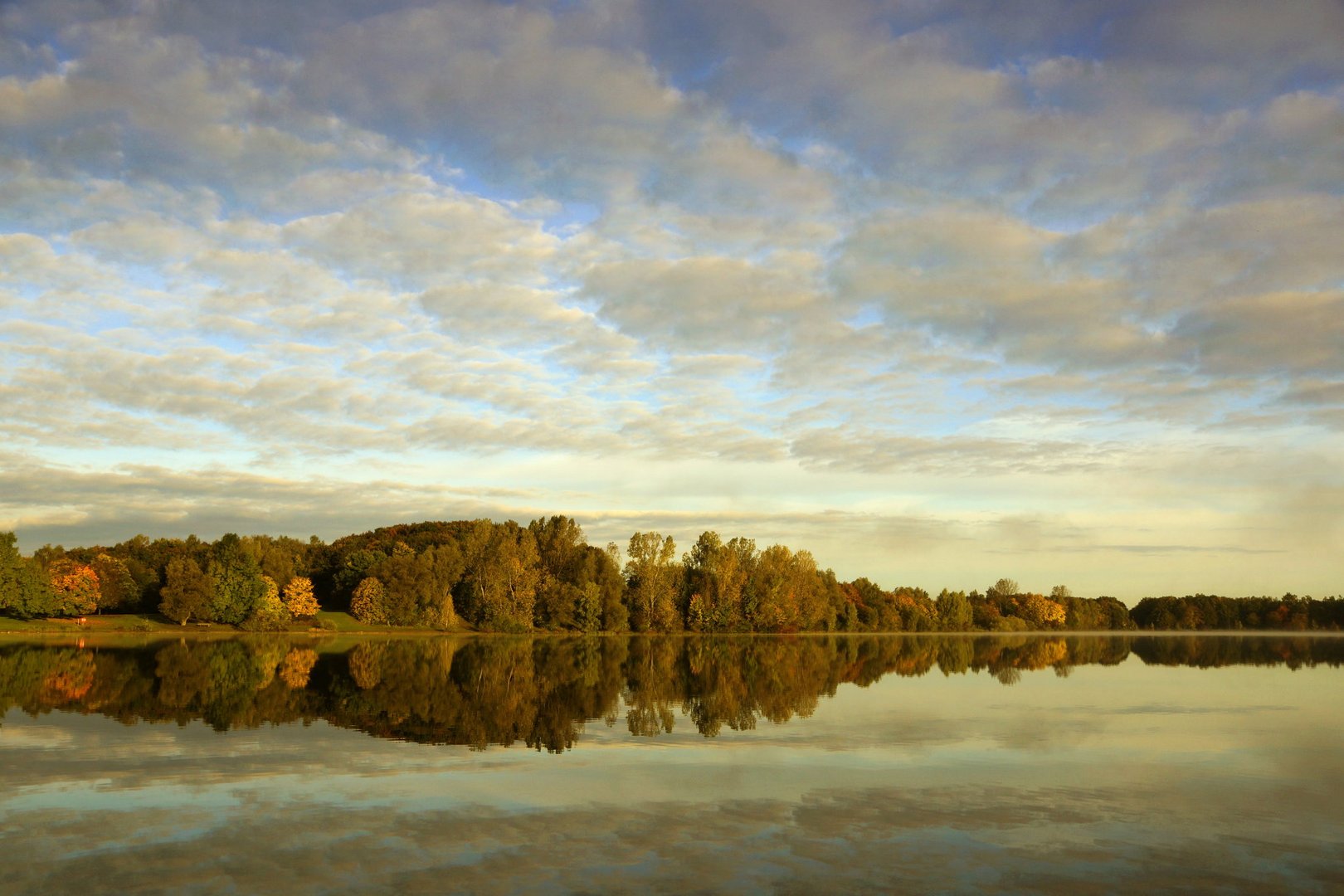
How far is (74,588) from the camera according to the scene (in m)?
103

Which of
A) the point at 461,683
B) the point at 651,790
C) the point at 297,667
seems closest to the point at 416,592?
the point at 297,667

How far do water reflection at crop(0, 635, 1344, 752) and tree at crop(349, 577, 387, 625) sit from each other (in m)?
36.2

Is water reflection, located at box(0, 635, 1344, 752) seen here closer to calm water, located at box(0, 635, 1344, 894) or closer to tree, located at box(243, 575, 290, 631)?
calm water, located at box(0, 635, 1344, 894)

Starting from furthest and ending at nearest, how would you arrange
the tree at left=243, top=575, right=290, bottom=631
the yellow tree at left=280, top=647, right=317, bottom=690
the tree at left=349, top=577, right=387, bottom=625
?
the tree at left=349, top=577, right=387, bottom=625, the tree at left=243, top=575, right=290, bottom=631, the yellow tree at left=280, top=647, right=317, bottom=690

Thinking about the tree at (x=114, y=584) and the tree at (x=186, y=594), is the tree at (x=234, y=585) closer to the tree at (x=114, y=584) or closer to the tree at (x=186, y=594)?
the tree at (x=186, y=594)

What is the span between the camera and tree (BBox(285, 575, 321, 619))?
11531cm

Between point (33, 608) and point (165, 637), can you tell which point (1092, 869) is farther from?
point (33, 608)

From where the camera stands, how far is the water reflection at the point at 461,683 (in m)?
29.5

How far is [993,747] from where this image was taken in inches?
1009

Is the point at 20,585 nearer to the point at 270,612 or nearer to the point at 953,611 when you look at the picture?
the point at 270,612

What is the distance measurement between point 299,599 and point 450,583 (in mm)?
19121

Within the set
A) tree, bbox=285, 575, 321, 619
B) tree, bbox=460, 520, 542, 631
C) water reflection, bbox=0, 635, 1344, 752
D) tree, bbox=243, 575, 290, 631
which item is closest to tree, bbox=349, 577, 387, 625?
tree, bbox=285, 575, 321, 619

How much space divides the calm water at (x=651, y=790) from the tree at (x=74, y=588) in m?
71.1

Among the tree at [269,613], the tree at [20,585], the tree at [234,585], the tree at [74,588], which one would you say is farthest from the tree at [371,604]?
the tree at [20,585]
